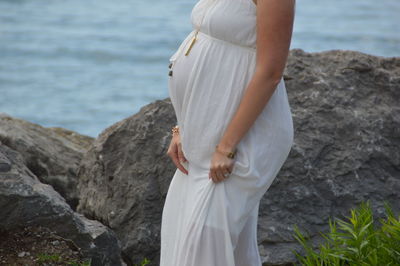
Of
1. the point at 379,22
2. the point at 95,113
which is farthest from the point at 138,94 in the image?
the point at 379,22

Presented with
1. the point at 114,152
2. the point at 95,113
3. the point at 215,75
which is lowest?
the point at 95,113

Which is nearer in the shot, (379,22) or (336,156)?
(336,156)

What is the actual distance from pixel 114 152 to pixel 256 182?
2007 millimetres

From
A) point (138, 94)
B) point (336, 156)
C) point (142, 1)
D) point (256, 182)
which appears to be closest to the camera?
point (256, 182)

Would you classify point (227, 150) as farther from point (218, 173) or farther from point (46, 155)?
point (46, 155)

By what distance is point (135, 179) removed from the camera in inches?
179

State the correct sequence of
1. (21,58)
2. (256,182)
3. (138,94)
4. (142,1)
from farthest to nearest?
(142,1), (21,58), (138,94), (256,182)

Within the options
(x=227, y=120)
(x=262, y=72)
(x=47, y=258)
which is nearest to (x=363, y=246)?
(x=227, y=120)

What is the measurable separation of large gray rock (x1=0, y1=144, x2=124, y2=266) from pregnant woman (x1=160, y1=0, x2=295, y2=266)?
97cm

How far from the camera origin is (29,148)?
515 centimetres

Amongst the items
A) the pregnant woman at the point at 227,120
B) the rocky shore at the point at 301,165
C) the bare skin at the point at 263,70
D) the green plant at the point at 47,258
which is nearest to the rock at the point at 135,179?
the rocky shore at the point at 301,165

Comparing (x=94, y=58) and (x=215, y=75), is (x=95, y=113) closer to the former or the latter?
(x=94, y=58)

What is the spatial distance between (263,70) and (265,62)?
0.03 meters

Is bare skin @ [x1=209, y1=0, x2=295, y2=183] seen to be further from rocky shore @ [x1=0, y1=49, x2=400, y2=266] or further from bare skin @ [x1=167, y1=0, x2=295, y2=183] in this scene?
rocky shore @ [x1=0, y1=49, x2=400, y2=266]
